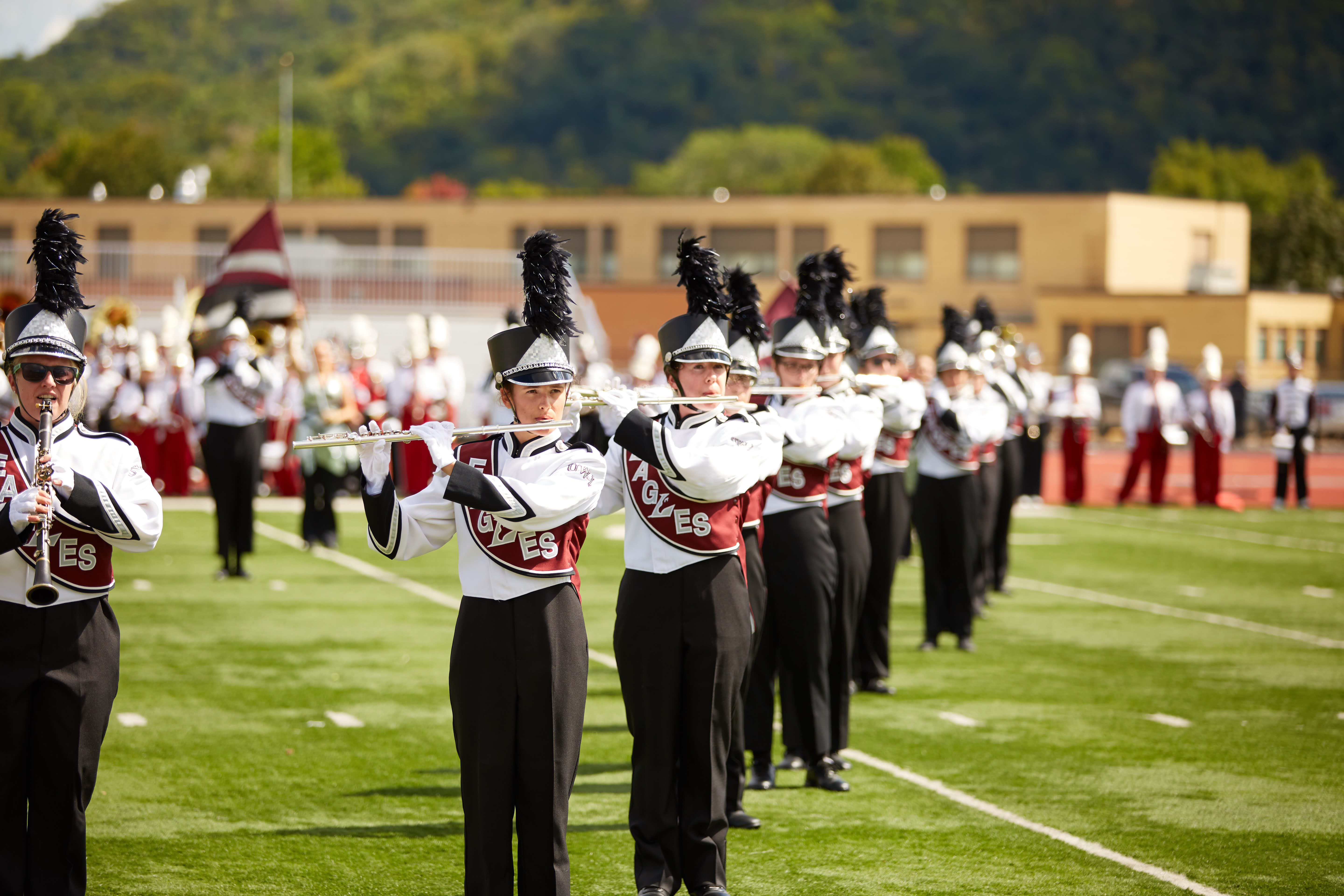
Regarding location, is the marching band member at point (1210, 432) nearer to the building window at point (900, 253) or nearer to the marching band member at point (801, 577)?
the marching band member at point (801, 577)

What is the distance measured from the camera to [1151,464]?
21672mm

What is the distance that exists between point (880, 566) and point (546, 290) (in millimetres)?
4762

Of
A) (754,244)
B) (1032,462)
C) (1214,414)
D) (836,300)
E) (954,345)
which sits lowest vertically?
(1032,462)

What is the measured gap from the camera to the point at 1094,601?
1305 cm

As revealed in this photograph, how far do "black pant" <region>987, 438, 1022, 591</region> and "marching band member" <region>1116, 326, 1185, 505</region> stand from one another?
27.1 feet

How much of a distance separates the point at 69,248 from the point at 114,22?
445 ft

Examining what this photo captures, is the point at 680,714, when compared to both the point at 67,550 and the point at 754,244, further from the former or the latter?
the point at 754,244

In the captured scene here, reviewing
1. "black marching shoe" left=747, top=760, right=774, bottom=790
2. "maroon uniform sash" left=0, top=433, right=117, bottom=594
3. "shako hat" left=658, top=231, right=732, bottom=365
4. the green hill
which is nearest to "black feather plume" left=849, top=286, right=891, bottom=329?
"black marching shoe" left=747, top=760, right=774, bottom=790

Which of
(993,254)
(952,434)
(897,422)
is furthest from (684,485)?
(993,254)

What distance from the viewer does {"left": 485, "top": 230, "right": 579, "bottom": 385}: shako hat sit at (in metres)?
4.82

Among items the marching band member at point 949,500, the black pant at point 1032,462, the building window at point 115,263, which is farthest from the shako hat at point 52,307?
the building window at point 115,263

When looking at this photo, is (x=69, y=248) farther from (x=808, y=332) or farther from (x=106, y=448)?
(x=808, y=332)

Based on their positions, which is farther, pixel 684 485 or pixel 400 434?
pixel 684 485

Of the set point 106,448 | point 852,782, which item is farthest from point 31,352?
point 852,782
